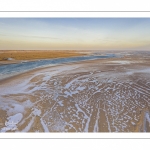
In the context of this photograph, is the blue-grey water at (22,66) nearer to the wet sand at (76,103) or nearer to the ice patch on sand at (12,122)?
the wet sand at (76,103)

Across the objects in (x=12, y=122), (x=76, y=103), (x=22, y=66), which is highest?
(x=22, y=66)

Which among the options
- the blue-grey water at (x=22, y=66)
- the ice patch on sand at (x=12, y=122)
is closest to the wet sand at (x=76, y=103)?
the ice patch on sand at (x=12, y=122)

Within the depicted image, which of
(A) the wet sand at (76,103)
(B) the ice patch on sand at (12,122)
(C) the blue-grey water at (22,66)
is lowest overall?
(B) the ice patch on sand at (12,122)

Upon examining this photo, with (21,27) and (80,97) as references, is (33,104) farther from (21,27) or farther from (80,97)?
(21,27)

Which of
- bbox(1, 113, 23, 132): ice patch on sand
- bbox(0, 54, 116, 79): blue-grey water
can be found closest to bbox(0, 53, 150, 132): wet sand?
bbox(1, 113, 23, 132): ice patch on sand

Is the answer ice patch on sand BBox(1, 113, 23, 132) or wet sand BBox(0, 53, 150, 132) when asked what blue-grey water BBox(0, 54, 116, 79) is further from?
ice patch on sand BBox(1, 113, 23, 132)

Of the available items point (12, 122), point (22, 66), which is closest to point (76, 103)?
point (12, 122)

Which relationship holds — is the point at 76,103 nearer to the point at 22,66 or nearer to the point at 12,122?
the point at 12,122
